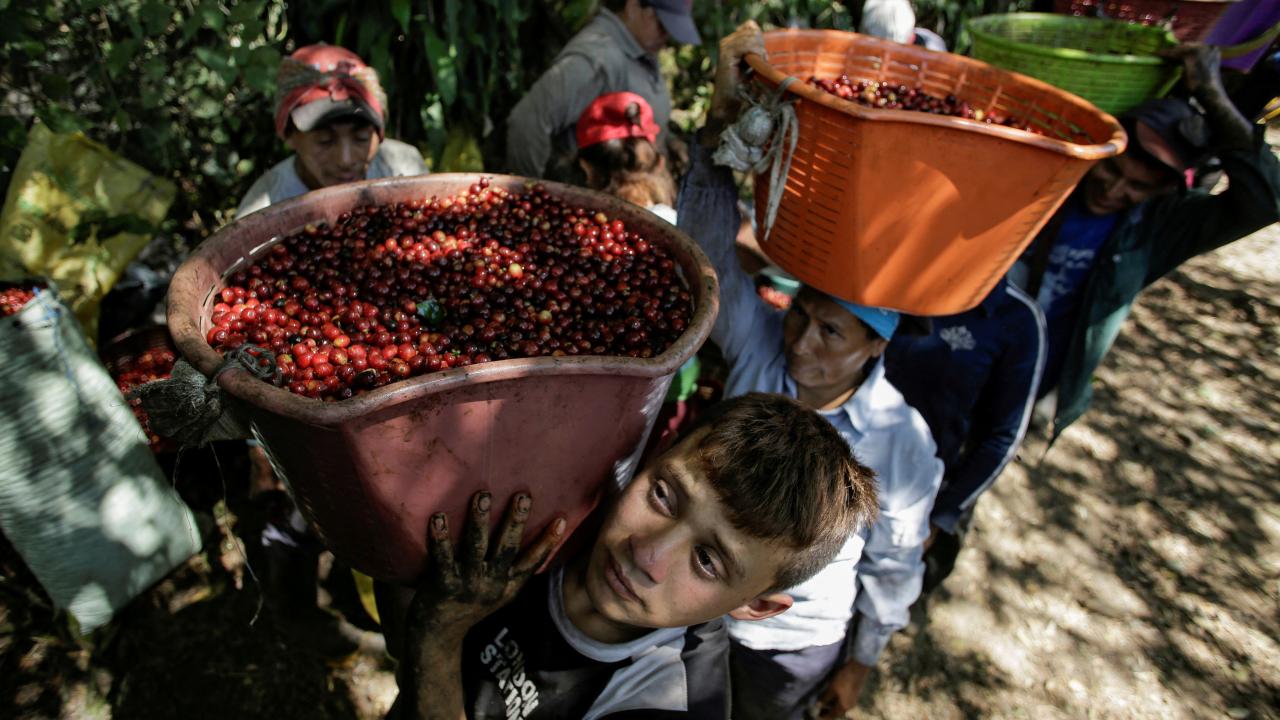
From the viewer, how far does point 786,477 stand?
1.46m

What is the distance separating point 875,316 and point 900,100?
29.4 inches

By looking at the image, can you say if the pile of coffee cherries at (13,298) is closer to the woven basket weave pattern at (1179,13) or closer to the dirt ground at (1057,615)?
the dirt ground at (1057,615)

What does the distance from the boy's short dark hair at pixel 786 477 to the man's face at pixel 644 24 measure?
327 centimetres

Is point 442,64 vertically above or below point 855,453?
above

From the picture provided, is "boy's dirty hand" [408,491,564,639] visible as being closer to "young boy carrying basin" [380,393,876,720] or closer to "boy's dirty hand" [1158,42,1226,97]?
"young boy carrying basin" [380,393,876,720]

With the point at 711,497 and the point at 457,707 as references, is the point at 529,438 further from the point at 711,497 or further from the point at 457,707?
the point at 457,707

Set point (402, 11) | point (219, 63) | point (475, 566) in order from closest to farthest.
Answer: point (475, 566), point (219, 63), point (402, 11)

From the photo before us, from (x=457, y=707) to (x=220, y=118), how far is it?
12.9 ft

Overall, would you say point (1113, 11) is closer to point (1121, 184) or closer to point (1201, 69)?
point (1201, 69)

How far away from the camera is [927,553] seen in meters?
3.50

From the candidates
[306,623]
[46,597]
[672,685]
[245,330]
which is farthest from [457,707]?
[46,597]

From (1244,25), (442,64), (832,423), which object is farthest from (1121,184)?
(442,64)

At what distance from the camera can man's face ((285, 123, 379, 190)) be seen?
9.70ft

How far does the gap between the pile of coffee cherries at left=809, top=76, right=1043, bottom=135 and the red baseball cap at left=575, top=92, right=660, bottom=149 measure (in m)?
0.99
